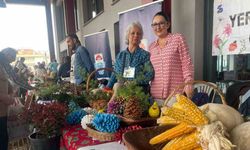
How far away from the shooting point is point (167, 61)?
1.36m

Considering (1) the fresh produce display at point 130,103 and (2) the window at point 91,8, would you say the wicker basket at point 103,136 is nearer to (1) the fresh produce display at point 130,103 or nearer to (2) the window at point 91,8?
(1) the fresh produce display at point 130,103

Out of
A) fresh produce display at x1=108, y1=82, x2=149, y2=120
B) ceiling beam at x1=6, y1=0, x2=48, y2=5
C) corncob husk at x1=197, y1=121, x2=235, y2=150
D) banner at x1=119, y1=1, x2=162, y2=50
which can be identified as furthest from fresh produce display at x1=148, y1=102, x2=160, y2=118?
ceiling beam at x1=6, y1=0, x2=48, y2=5

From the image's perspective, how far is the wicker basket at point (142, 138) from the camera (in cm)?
51

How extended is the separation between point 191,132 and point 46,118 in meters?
0.74

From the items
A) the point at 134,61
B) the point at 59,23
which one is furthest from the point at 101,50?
→ the point at 59,23

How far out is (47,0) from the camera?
967 cm

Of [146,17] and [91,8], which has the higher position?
[91,8]

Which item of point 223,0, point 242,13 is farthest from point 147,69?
point 223,0

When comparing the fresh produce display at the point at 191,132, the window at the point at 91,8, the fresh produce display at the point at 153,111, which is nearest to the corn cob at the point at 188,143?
the fresh produce display at the point at 191,132

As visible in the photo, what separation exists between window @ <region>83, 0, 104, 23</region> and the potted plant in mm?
4323

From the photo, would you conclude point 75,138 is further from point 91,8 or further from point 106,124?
point 91,8

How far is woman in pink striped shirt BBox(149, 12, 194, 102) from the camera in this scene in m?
1.33

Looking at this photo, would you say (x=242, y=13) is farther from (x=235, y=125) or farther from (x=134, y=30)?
(x=235, y=125)

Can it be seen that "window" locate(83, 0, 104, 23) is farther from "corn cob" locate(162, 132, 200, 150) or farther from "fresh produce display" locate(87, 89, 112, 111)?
"corn cob" locate(162, 132, 200, 150)
